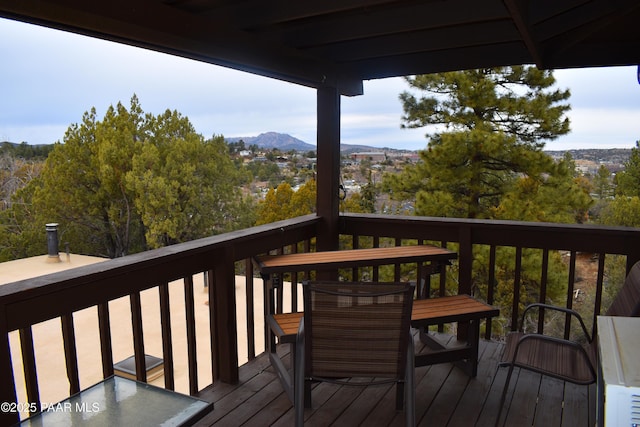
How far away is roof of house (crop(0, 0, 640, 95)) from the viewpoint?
204 centimetres

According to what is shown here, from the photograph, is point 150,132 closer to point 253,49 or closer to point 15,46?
point 15,46

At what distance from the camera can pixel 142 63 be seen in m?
17.6

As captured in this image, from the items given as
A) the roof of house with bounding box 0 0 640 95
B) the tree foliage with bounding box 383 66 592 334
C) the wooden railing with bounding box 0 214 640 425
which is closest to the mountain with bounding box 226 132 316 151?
the tree foliage with bounding box 383 66 592 334

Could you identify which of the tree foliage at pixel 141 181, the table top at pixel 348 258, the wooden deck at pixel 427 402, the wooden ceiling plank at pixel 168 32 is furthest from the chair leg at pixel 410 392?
the tree foliage at pixel 141 181

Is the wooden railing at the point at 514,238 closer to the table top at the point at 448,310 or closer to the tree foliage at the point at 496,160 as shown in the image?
the table top at the point at 448,310

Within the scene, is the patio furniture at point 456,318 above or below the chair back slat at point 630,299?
below

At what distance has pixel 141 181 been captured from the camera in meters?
15.3

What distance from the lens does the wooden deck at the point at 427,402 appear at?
2461mm

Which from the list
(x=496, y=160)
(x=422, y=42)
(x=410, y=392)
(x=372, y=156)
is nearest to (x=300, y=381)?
(x=410, y=392)

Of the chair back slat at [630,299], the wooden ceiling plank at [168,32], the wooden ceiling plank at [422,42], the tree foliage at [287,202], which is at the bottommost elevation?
the tree foliage at [287,202]

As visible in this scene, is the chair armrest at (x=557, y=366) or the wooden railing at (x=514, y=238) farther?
the wooden railing at (x=514, y=238)

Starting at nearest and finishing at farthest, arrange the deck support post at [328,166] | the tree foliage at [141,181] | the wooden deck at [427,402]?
the wooden deck at [427,402] → the deck support post at [328,166] → the tree foliage at [141,181]

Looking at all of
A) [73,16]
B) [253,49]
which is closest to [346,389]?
[253,49]

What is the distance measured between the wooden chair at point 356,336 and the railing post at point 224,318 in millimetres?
740
